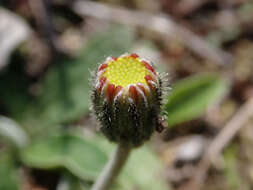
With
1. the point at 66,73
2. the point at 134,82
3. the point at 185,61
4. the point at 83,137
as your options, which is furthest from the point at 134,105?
the point at 185,61

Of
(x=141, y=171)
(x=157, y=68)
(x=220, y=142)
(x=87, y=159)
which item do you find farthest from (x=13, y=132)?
(x=220, y=142)

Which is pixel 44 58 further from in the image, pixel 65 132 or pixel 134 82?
pixel 134 82

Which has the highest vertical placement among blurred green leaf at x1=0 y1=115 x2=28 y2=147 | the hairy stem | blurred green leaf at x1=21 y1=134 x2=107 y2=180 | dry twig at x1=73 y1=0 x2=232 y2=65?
dry twig at x1=73 y1=0 x2=232 y2=65

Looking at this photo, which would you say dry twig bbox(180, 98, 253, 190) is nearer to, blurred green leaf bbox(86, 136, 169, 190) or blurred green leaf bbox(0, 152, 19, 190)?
blurred green leaf bbox(86, 136, 169, 190)

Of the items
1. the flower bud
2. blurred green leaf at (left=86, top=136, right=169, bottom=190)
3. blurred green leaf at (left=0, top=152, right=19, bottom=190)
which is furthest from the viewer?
blurred green leaf at (left=86, top=136, right=169, bottom=190)

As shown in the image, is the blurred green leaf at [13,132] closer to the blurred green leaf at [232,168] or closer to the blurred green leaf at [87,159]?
the blurred green leaf at [87,159]

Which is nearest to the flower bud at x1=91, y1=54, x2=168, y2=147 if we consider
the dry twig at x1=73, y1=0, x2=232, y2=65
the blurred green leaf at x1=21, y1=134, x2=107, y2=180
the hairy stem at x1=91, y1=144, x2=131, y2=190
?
the hairy stem at x1=91, y1=144, x2=131, y2=190

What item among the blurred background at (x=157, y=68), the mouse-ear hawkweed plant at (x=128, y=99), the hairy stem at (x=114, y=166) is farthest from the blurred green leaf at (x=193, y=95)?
the mouse-ear hawkweed plant at (x=128, y=99)
